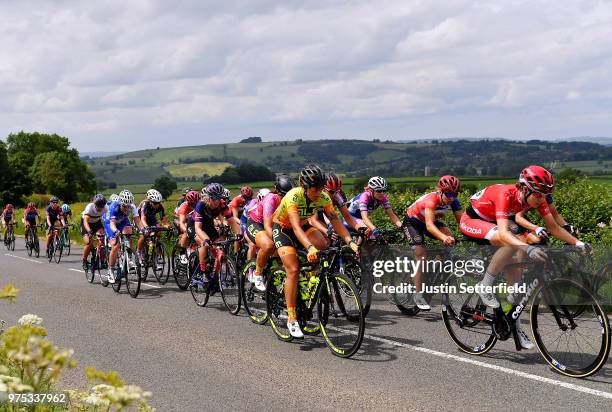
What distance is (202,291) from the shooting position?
410 inches

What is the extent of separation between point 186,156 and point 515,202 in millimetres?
126966

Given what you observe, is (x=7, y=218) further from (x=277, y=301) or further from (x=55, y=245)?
(x=277, y=301)

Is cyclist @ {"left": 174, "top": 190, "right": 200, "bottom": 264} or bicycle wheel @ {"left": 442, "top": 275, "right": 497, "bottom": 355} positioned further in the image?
cyclist @ {"left": 174, "top": 190, "right": 200, "bottom": 264}

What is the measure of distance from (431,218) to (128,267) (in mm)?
6542

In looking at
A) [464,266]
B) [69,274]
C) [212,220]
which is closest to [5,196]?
[69,274]

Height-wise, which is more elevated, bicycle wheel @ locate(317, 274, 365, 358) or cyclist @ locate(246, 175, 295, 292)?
cyclist @ locate(246, 175, 295, 292)

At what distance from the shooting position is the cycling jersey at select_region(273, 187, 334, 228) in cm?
711

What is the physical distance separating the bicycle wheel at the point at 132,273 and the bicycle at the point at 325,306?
→ 4529 mm

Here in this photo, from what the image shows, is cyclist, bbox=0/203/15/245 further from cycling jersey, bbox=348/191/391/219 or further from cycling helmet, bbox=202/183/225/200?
cycling jersey, bbox=348/191/391/219

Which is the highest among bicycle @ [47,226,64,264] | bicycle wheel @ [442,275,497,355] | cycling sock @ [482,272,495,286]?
cycling sock @ [482,272,495,286]

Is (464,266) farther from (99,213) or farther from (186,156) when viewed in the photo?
(186,156)

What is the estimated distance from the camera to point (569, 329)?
581 cm

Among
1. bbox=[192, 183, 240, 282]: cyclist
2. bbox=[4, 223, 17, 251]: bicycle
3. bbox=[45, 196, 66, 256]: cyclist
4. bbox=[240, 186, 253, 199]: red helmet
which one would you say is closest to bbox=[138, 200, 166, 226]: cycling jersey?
bbox=[240, 186, 253, 199]: red helmet

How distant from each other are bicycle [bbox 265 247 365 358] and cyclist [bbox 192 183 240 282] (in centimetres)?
237
